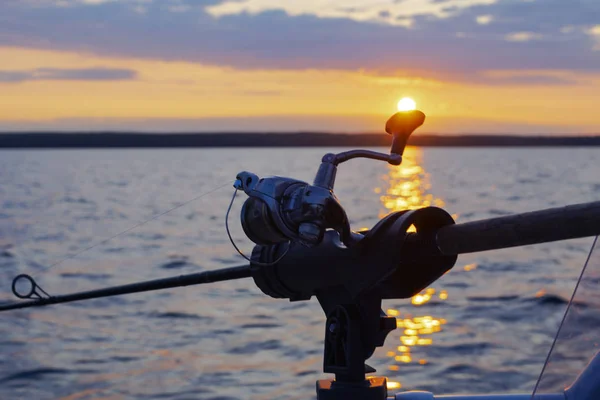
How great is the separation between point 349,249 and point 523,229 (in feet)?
1.25

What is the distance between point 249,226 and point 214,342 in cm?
758

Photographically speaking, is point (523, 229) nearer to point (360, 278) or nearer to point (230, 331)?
point (360, 278)

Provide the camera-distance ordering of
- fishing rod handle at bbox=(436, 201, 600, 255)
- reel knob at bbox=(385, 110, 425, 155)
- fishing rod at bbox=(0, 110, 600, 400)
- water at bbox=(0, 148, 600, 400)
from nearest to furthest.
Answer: fishing rod handle at bbox=(436, 201, 600, 255)
fishing rod at bbox=(0, 110, 600, 400)
reel knob at bbox=(385, 110, 425, 155)
water at bbox=(0, 148, 600, 400)

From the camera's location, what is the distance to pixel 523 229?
145 centimetres

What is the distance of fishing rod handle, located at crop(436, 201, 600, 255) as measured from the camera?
4.38 feet

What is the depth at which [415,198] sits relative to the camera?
109 feet

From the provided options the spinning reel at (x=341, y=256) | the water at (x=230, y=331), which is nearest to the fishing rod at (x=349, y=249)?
the spinning reel at (x=341, y=256)

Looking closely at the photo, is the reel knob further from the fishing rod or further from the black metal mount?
the black metal mount

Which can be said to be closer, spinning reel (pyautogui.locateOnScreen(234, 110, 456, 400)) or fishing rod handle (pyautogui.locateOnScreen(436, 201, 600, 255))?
fishing rod handle (pyautogui.locateOnScreen(436, 201, 600, 255))

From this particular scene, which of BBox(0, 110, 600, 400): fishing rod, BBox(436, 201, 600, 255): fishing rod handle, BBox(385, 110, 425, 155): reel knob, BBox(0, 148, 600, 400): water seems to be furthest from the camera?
BBox(0, 148, 600, 400): water

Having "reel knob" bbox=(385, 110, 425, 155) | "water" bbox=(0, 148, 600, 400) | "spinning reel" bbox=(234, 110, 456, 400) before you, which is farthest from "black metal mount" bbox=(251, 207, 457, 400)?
"water" bbox=(0, 148, 600, 400)

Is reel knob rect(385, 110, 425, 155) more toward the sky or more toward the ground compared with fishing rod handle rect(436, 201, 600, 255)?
more toward the sky

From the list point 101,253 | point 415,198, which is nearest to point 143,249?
point 101,253

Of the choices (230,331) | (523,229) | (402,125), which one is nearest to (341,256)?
(402,125)
